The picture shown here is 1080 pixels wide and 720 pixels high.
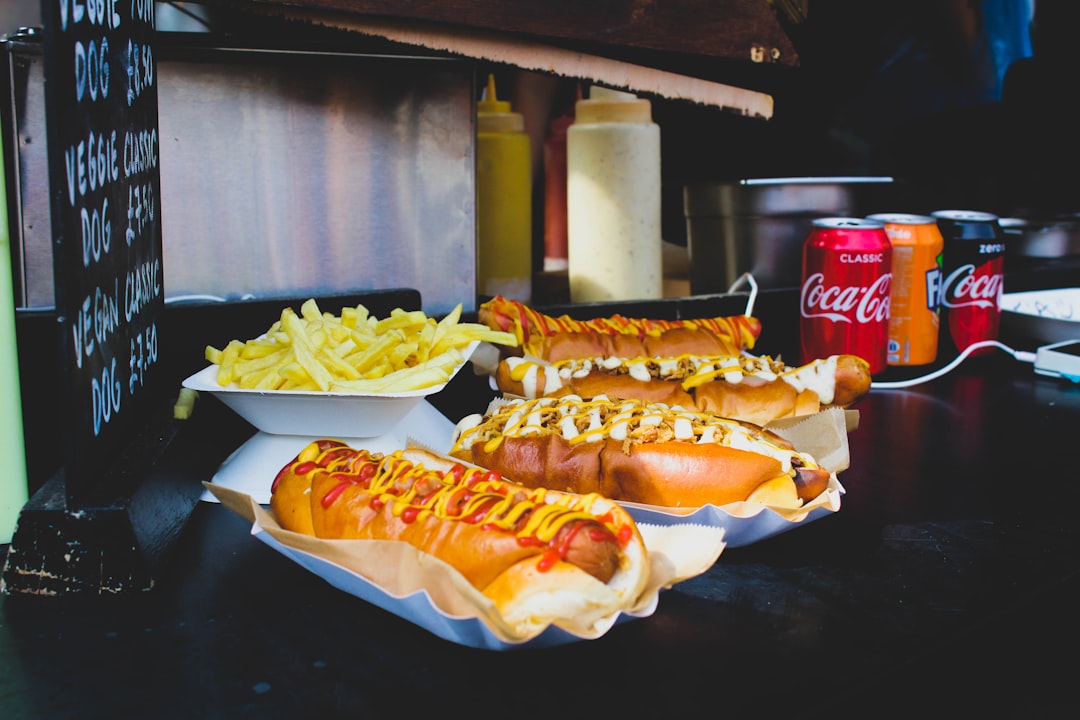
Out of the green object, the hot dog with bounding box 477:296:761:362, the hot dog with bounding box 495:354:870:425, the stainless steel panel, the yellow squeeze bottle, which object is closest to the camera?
the green object

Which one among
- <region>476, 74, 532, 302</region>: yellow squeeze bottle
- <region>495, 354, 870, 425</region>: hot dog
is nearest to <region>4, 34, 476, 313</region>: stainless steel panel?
<region>476, 74, 532, 302</region>: yellow squeeze bottle

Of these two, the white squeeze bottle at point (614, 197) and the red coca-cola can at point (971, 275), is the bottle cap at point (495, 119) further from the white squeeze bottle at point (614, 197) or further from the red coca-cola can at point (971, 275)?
the red coca-cola can at point (971, 275)

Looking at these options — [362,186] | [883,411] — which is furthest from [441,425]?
[883,411]

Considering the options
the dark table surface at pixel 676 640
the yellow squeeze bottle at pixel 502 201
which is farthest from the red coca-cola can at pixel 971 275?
the yellow squeeze bottle at pixel 502 201

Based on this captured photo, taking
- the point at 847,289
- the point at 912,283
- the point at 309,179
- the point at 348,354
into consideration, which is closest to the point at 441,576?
the point at 348,354

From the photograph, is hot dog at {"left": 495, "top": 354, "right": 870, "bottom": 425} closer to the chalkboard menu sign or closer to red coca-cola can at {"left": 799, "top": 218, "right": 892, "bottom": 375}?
red coca-cola can at {"left": 799, "top": 218, "right": 892, "bottom": 375}

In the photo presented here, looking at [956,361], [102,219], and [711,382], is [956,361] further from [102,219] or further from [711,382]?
[102,219]

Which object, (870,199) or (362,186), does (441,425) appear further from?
(870,199)

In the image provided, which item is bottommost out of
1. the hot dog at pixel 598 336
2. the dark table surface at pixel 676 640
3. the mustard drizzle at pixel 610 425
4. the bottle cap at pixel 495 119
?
the dark table surface at pixel 676 640
